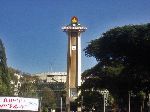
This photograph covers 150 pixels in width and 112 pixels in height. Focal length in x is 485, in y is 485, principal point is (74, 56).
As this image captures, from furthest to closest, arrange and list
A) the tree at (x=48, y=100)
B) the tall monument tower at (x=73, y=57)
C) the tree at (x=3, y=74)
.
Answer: the tall monument tower at (x=73, y=57) < the tree at (x=48, y=100) < the tree at (x=3, y=74)

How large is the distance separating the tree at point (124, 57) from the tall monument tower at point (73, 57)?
59670 mm

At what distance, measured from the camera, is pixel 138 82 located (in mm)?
75750

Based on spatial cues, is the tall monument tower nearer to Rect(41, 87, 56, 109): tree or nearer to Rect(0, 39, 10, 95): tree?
Rect(41, 87, 56, 109): tree

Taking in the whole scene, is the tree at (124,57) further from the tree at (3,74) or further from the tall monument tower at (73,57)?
the tall monument tower at (73,57)

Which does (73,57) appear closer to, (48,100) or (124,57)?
(48,100)

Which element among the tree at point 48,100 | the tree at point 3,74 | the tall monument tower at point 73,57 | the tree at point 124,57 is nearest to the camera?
the tree at point 124,57

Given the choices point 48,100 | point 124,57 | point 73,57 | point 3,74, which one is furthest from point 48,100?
point 124,57

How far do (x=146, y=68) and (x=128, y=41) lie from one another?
475 cm

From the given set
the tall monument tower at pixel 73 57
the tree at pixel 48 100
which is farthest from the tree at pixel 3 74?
the tall monument tower at pixel 73 57

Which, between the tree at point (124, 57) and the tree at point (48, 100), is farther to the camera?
the tree at point (48, 100)

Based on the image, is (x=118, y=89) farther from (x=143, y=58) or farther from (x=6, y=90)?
(x=6, y=90)

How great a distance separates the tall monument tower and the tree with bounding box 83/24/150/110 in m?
59.7

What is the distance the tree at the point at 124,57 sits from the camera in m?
70.1

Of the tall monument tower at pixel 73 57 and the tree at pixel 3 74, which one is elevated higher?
the tall monument tower at pixel 73 57
